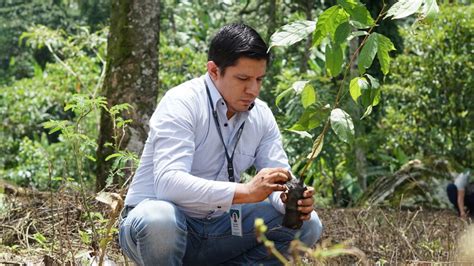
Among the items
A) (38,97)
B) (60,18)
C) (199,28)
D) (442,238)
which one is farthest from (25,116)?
(442,238)

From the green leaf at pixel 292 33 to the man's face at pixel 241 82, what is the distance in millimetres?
432

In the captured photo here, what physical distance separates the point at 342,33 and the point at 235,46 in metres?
0.62

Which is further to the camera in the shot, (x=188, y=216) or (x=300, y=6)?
(x=300, y=6)

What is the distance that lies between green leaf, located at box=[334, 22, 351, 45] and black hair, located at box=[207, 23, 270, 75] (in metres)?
0.55

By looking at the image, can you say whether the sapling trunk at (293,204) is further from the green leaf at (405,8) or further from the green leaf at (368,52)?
the green leaf at (405,8)

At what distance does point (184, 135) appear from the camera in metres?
3.82

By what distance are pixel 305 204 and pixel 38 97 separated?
11.1 meters

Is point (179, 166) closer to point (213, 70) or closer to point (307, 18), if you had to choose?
point (213, 70)

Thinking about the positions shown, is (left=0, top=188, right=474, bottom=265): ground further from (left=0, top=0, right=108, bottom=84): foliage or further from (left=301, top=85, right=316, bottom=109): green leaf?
(left=0, top=0, right=108, bottom=84): foliage

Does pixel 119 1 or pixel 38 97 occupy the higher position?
pixel 119 1

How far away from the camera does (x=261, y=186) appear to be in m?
3.55

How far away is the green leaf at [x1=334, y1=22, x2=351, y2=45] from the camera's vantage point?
3.41 m

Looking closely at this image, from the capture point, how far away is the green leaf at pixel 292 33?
338 centimetres

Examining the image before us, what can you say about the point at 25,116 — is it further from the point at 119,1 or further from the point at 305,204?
the point at 305,204
